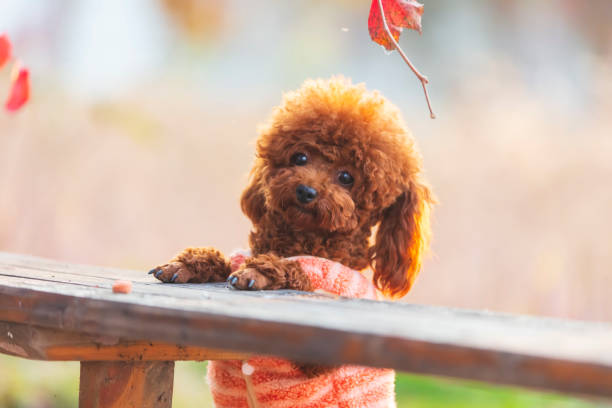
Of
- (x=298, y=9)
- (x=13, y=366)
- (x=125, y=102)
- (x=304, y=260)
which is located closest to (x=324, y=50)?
(x=298, y=9)

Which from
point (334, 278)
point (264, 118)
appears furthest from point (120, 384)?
point (264, 118)

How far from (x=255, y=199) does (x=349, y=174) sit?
0.24 m

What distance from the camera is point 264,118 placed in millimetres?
3512

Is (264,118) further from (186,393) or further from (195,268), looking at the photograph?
(195,268)

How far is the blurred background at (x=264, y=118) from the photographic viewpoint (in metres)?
3.07

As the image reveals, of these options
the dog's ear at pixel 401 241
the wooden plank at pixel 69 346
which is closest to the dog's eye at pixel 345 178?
the dog's ear at pixel 401 241

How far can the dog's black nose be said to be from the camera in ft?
4.20

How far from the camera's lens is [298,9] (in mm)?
3535

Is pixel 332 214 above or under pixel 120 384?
above

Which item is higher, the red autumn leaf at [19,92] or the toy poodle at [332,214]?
the red autumn leaf at [19,92]

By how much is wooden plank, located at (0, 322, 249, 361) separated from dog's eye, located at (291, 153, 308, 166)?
16.9 inches

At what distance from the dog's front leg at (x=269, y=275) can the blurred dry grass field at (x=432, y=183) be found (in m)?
2.02

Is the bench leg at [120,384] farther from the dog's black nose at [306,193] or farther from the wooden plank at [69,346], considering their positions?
the dog's black nose at [306,193]

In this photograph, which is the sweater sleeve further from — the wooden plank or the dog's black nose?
the wooden plank
